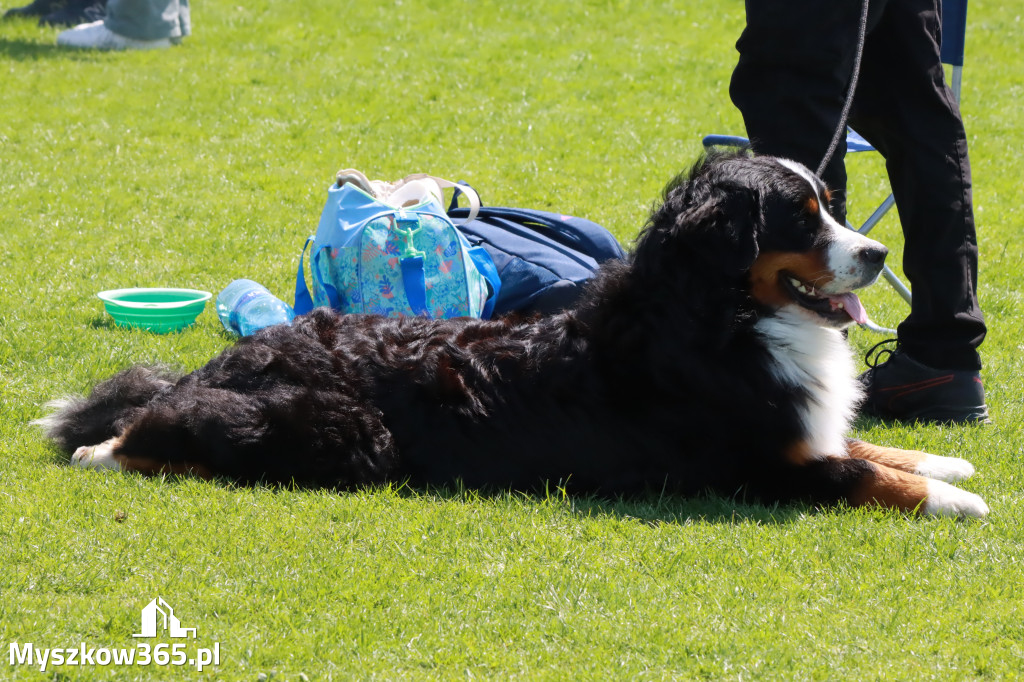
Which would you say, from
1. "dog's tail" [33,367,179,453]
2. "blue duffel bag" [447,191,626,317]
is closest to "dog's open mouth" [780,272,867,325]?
"blue duffel bag" [447,191,626,317]

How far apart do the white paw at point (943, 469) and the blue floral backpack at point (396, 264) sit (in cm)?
210

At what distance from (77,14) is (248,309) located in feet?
29.9

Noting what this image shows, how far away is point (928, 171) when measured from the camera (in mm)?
4586

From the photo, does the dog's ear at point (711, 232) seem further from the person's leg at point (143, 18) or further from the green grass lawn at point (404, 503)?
the person's leg at point (143, 18)

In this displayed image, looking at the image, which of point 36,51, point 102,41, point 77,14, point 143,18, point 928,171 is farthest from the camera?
point 77,14

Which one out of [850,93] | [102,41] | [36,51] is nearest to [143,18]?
[102,41]

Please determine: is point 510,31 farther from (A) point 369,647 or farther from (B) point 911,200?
(A) point 369,647

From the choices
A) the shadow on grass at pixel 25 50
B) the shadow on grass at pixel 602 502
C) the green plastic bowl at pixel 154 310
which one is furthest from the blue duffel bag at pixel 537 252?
the shadow on grass at pixel 25 50

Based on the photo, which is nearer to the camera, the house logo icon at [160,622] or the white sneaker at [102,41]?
the house logo icon at [160,622]

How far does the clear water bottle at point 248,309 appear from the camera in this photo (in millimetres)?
5461

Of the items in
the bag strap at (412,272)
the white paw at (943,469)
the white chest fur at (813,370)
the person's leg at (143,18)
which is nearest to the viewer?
the white chest fur at (813,370)

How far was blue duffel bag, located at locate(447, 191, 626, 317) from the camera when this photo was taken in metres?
4.99

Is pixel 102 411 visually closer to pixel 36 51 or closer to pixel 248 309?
pixel 248 309

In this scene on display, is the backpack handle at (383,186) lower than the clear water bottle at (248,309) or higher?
higher
